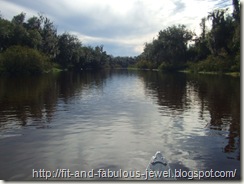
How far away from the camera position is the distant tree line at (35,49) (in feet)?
232

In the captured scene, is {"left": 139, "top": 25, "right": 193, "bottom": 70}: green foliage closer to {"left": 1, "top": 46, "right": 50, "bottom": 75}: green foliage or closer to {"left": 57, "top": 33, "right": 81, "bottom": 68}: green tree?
{"left": 57, "top": 33, "right": 81, "bottom": 68}: green tree

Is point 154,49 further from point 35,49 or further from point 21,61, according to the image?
point 21,61

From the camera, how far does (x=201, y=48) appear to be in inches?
4254

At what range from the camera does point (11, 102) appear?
77.3 feet

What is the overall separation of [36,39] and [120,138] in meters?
80.0

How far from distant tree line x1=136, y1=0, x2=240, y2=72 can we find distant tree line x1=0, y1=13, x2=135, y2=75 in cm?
3585

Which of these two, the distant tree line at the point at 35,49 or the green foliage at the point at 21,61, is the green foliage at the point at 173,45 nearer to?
the distant tree line at the point at 35,49

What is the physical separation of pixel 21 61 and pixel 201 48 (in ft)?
215

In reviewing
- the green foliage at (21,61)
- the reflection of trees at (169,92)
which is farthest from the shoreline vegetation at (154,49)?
the reflection of trees at (169,92)

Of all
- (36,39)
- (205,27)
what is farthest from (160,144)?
(205,27)

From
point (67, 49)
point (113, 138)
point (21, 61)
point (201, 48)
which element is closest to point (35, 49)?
point (21, 61)

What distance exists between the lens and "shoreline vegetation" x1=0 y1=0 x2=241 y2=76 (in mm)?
72800

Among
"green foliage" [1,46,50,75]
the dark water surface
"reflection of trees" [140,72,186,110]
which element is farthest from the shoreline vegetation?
the dark water surface

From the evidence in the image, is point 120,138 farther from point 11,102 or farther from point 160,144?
point 11,102
